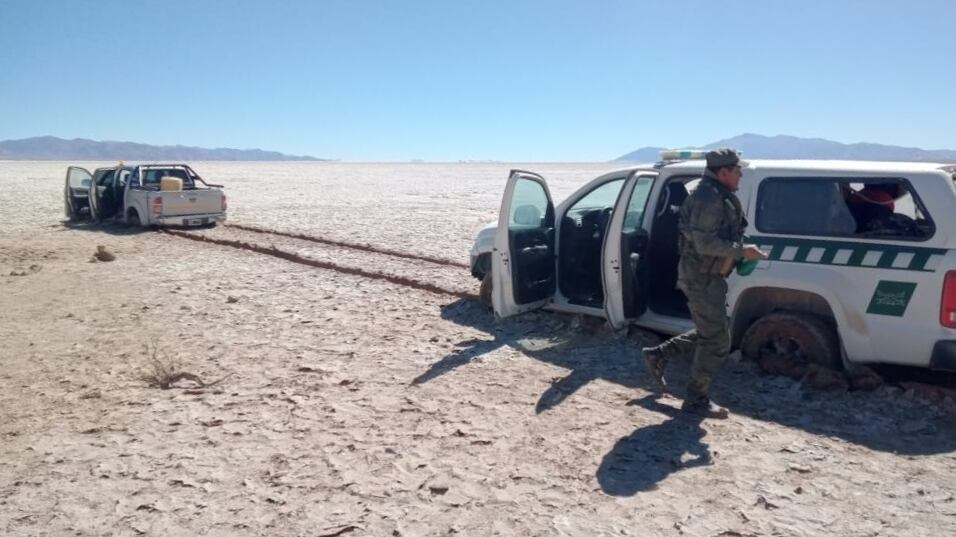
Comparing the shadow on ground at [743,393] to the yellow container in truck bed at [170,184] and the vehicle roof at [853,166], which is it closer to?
the vehicle roof at [853,166]

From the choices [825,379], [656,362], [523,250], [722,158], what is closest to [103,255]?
[523,250]

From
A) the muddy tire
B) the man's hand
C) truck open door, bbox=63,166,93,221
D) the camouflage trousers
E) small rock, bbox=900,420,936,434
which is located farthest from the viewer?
truck open door, bbox=63,166,93,221

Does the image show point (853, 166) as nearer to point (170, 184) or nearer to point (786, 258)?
point (786, 258)

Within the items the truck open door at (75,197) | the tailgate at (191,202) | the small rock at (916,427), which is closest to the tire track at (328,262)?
the tailgate at (191,202)

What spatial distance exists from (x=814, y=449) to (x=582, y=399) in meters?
1.62

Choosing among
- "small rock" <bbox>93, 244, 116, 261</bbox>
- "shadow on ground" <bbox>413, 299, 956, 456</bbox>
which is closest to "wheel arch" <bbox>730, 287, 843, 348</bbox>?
"shadow on ground" <bbox>413, 299, 956, 456</bbox>

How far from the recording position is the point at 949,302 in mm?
4688

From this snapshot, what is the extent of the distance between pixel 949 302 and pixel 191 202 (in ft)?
52.2

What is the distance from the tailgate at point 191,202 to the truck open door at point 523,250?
40.2 ft

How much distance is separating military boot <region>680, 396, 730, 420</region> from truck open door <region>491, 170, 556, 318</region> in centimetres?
224

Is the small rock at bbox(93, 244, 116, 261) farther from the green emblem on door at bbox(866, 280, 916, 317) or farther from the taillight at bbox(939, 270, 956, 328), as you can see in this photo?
the taillight at bbox(939, 270, 956, 328)

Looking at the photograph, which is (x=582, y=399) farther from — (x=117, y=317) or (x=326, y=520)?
(x=117, y=317)

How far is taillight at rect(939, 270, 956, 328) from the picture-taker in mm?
4676

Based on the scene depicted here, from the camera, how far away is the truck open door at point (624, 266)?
6.23m
